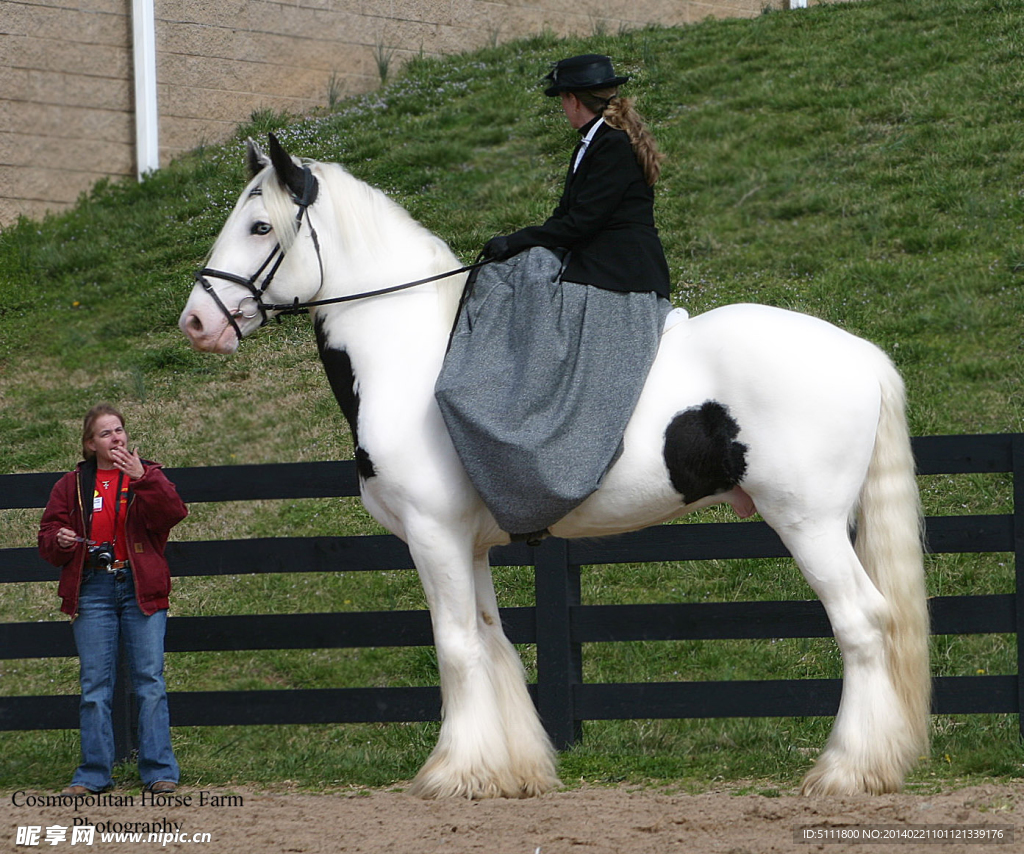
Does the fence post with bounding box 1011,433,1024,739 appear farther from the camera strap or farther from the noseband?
the camera strap

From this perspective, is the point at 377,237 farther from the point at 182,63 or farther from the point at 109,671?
the point at 182,63

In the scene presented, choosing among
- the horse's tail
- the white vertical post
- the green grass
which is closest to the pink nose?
the green grass

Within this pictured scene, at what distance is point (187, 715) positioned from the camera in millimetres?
5320

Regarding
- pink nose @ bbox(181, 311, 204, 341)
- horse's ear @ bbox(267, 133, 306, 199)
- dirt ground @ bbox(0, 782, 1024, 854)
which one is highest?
horse's ear @ bbox(267, 133, 306, 199)

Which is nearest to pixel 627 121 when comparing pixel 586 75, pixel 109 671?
pixel 586 75

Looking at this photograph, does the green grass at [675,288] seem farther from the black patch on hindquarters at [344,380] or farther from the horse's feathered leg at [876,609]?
the black patch on hindquarters at [344,380]

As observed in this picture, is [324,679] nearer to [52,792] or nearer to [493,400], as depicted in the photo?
[52,792]

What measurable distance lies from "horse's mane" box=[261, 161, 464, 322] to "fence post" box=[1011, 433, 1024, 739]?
2476mm

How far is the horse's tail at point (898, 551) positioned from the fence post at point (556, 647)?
1.46m

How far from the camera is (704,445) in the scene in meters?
3.96

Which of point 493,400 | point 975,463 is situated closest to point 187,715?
point 493,400

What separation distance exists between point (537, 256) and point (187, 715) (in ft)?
9.00

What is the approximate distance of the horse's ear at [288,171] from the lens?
416cm

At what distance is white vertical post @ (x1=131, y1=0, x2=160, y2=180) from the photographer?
1283 centimetres
